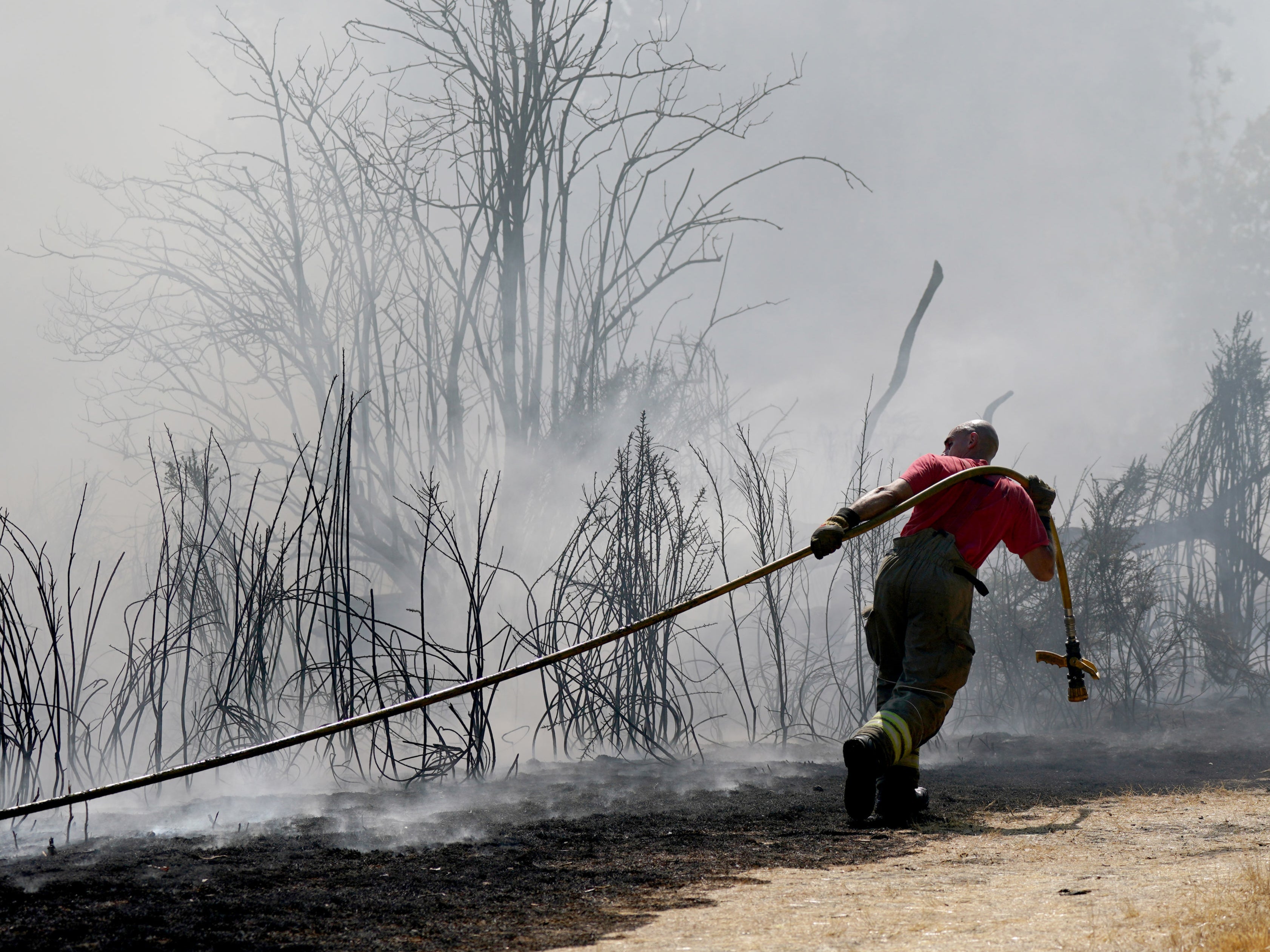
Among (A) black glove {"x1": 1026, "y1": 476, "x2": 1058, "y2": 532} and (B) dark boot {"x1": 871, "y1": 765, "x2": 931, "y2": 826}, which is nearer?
(B) dark boot {"x1": 871, "y1": 765, "x2": 931, "y2": 826}

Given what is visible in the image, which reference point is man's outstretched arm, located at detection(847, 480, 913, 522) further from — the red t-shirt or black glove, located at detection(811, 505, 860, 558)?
the red t-shirt

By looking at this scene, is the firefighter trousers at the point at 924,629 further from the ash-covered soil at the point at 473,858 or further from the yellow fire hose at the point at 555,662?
the ash-covered soil at the point at 473,858

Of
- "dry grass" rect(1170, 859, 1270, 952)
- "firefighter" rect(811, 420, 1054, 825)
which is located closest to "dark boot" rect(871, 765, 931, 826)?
"firefighter" rect(811, 420, 1054, 825)

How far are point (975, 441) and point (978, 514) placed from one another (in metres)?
0.42

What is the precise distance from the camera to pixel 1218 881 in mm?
2301

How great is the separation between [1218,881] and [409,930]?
1.95 metres

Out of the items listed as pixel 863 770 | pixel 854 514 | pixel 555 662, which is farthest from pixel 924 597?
pixel 555 662

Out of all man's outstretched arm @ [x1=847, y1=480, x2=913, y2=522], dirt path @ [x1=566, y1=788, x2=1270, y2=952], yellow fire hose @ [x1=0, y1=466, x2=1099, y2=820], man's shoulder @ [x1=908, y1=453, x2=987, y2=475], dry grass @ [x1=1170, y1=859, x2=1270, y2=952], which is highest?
man's shoulder @ [x1=908, y1=453, x2=987, y2=475]

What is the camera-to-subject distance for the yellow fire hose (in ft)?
7.70

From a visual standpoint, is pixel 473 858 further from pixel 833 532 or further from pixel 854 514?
pixel 854 514

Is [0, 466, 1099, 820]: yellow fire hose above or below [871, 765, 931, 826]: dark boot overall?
above

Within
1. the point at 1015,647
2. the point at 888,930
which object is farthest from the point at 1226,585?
the point at 888,930

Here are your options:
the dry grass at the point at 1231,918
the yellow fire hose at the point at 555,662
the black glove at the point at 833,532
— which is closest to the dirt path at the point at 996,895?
the dry grass at the point at 1231,918

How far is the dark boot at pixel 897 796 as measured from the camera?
3.70m
